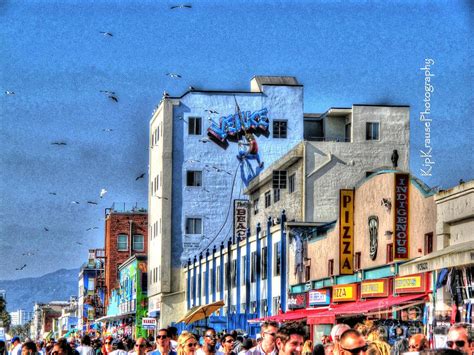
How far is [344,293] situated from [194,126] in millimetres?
37533

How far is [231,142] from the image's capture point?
73312mm

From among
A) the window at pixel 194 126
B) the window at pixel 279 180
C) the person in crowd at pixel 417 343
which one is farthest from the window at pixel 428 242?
the window at pixel 194 126

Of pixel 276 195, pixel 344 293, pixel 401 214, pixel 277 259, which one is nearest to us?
pixel 401 214

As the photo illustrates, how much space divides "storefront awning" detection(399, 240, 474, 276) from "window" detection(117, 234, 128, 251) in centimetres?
9004

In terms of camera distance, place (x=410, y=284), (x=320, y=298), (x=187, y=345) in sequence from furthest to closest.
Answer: (x=320, y=298), (x=410, y=284), (x=187, y=345)

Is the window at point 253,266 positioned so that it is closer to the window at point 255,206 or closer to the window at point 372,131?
the window at point 255,206

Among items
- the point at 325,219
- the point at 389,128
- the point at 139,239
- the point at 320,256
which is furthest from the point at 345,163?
the point at 139,239

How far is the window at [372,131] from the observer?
6344 centimetres

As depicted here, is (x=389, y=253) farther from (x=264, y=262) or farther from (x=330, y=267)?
(x=264, y=262)

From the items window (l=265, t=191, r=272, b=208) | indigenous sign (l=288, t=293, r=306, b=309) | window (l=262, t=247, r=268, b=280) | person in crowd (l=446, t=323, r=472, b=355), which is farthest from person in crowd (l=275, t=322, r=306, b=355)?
window (l=265, t=191, r=272, b=208)

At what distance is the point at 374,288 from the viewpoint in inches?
1328

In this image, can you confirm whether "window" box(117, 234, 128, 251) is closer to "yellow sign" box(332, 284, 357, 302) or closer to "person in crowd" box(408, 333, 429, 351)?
"yellow sign" box(332, 284, 357, 302)

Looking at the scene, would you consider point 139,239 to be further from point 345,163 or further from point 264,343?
point 264,343

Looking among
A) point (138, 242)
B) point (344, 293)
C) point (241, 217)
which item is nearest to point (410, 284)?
point (344, 293)
